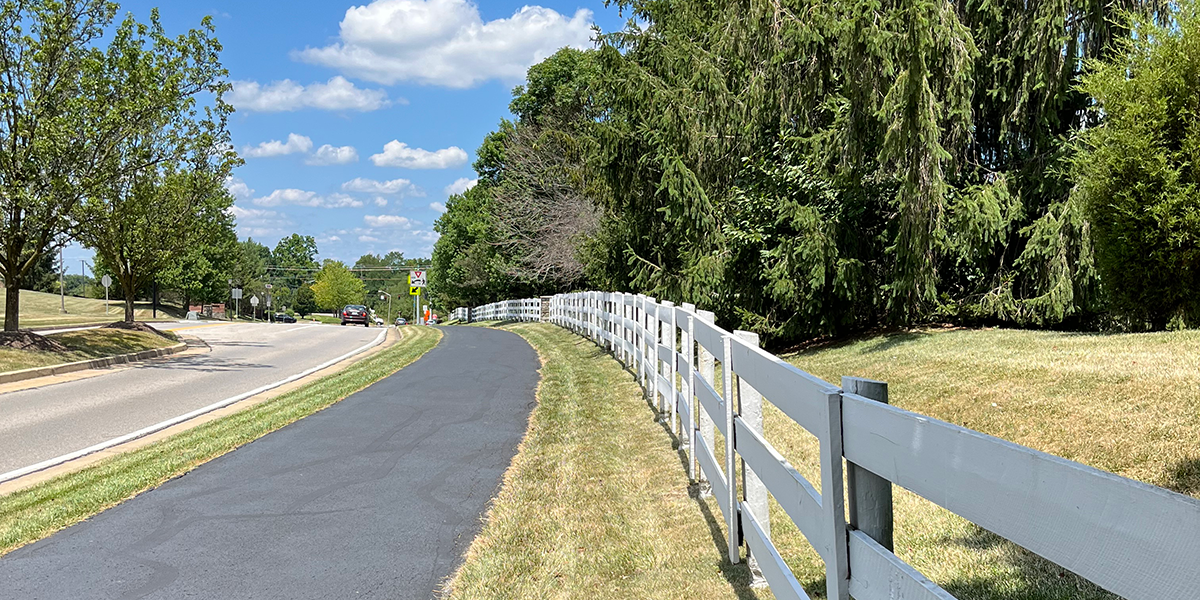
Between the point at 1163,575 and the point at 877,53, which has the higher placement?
the point at 877,53

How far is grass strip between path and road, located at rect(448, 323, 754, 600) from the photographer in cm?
457

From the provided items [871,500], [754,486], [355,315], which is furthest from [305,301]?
[871,500]

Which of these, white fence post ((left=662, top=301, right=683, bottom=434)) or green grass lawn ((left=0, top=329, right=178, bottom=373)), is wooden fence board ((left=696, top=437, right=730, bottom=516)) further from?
green grass lawn ((left=0, top=329, right=178, bottom=373))

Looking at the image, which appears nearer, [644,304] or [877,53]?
[644,304]

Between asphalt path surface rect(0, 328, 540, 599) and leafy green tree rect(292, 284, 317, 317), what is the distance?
161 metres

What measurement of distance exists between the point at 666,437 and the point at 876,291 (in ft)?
24.8

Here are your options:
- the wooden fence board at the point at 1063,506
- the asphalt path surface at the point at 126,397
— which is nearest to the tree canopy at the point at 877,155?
the asphalt path surface at the point at 126,397

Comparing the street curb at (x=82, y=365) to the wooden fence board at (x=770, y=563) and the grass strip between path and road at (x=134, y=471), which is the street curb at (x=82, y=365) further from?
the wooden fence board at (x=770, y=563)

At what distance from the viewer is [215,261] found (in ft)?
274

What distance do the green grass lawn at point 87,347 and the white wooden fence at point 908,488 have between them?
646 inches

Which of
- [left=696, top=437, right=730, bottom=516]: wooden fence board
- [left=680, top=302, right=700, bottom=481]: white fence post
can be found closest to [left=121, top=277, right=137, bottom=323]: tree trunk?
[left=680, top=302, right=700, bottom=481]: white fence post

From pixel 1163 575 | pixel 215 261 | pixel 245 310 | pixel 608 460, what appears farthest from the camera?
pixel 245 310

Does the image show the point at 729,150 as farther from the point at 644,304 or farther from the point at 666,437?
the point at 666,437

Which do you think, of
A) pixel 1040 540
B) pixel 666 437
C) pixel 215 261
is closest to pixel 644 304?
pixel 666 437
